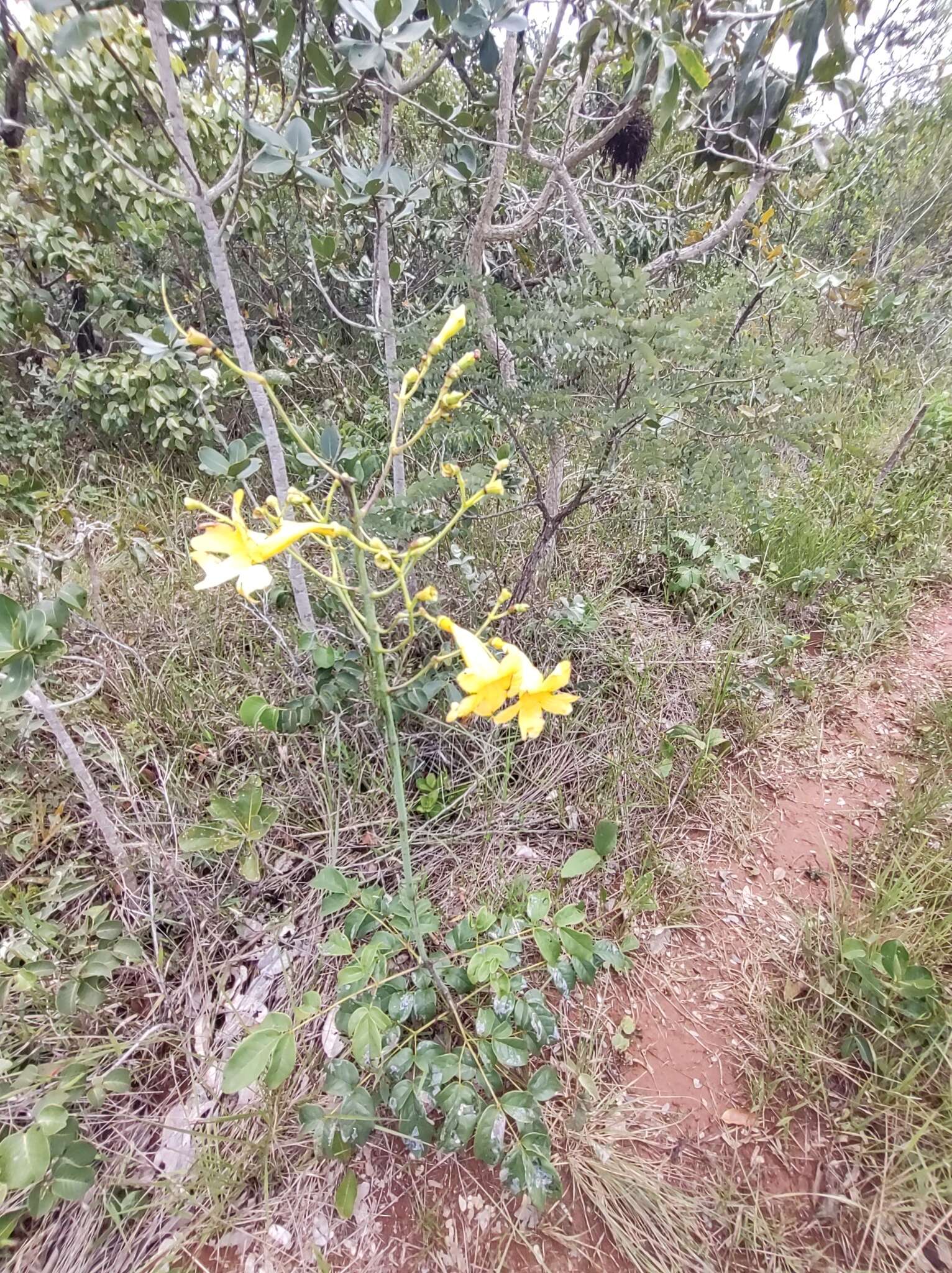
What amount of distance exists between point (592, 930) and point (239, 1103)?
832 millimetres

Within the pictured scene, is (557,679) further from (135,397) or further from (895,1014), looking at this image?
(135,397)

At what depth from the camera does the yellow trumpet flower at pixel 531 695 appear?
2.45ft

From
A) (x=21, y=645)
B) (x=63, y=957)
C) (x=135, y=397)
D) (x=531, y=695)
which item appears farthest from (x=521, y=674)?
(x=135, y=397)

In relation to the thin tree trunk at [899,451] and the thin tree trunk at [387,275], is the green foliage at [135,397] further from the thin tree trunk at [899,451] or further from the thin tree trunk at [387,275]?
the thin tree trunk at [899,451]

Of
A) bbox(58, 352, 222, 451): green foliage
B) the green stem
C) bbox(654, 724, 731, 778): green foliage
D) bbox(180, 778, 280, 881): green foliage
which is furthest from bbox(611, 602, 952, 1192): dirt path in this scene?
bbox(58, 352, 222, 451): green foliage

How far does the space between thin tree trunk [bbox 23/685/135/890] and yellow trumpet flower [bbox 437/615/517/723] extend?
32.9 inches

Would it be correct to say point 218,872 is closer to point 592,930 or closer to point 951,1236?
point 592,930

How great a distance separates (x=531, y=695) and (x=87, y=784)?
1037 mm

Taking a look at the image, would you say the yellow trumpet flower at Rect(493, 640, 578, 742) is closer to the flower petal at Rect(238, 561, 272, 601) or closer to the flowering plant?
the flowering plant

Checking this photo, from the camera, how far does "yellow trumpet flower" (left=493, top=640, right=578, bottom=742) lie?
75 cm

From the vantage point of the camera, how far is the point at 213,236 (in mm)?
1183

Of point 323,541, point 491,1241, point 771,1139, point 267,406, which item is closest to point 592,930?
point 771,1139

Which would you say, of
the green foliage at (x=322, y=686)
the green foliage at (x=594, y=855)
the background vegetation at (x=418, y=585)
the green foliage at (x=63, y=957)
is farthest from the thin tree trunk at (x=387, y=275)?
the green foliage at (x=63, y=957)

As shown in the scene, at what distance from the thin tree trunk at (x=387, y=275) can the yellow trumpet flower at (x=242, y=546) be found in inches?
24.4
